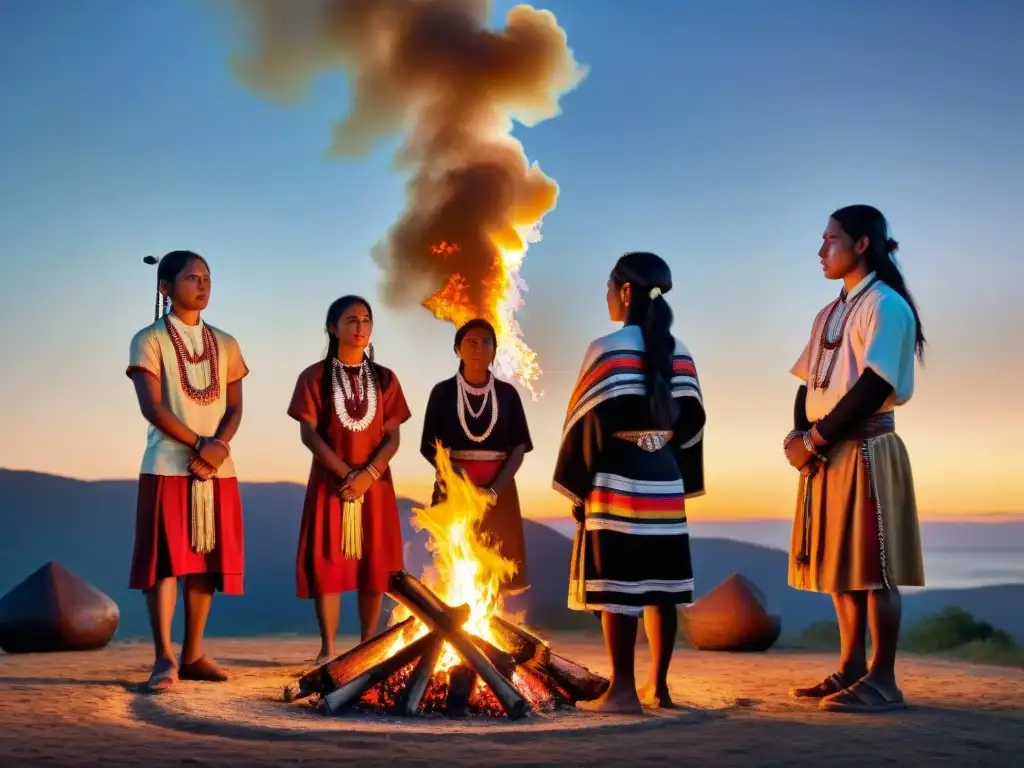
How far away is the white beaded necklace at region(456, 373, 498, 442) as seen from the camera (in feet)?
26.8

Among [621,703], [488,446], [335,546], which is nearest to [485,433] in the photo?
[488,446]

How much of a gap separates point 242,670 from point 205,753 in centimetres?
338

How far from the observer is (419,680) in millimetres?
6305

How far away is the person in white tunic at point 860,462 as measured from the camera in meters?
6.43

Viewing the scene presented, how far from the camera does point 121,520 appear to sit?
22.0 m

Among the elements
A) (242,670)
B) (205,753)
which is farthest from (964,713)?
(242,670)

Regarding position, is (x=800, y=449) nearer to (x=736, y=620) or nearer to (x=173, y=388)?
(x=173, y=388)

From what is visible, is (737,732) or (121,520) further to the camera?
(121,520)

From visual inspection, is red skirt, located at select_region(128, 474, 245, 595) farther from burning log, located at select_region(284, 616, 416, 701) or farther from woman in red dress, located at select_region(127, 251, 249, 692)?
burning log, located at select_region(284, 616, 416, 701)

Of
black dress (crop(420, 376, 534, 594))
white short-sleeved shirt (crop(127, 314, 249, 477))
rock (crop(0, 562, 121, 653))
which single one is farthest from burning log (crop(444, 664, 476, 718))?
rock (crop(0, 562, 121, 653))

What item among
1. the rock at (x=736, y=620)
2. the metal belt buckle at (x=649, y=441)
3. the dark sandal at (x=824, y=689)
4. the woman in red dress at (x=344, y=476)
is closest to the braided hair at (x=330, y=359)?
the woman in red dress at (x=344, y=476)

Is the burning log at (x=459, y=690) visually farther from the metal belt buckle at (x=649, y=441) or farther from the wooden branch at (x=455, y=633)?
the metal belt buckle at (x=649, y=441)

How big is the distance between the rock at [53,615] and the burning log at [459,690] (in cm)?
512

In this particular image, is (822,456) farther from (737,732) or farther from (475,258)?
(475,258)
